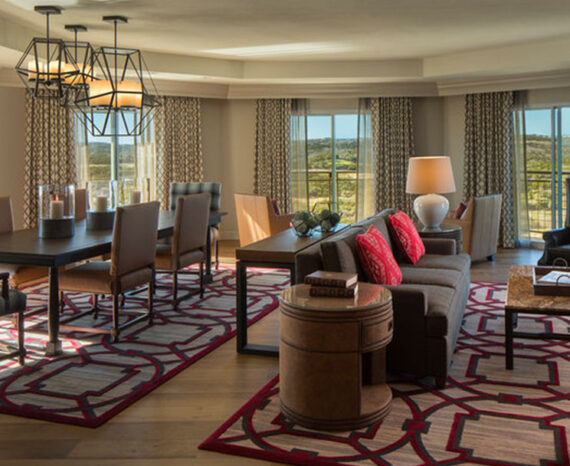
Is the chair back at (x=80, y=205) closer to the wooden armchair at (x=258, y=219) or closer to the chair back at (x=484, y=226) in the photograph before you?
the wooden armchair at (x=258, y=219)

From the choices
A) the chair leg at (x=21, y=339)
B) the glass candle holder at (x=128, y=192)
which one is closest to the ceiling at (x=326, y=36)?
the glass candle holder at (x=128, y=192)

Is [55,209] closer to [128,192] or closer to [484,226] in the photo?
[128,192]

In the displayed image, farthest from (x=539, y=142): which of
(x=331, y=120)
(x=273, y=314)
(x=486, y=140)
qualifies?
(x=273, y=314)

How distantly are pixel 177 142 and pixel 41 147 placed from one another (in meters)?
1.96

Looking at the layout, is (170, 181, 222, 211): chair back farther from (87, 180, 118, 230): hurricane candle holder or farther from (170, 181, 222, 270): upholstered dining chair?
(87, 180, 118, 230): hurricane candle holder

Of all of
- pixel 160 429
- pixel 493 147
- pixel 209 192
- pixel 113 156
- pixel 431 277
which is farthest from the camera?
pixel 113 156

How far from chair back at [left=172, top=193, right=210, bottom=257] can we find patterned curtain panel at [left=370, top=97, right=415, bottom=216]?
162 inches

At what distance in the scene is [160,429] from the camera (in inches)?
115

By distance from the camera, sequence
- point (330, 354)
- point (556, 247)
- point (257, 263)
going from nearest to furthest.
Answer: point (330, 354) → point (257, 263) → point (556, 247)

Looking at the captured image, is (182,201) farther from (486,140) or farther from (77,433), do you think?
(486,140)

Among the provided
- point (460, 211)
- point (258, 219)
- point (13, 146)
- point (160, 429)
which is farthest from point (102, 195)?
point (460, 211)

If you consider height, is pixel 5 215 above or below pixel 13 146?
below

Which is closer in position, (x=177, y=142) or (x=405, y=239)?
(x=405, y=239)

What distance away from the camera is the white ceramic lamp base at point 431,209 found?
19.8 ft
